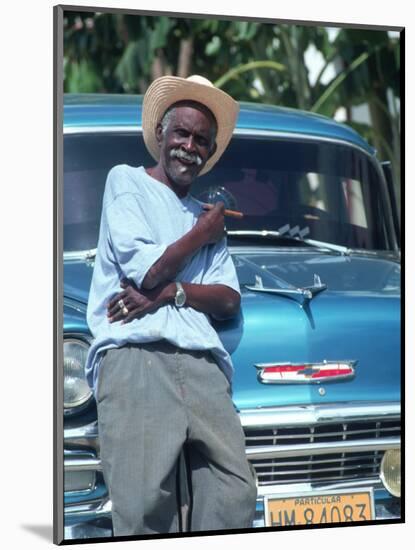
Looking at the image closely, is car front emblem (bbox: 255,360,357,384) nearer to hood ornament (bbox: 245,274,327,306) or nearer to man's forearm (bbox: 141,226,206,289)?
hood ornament (bbox: 245,274,327,306)

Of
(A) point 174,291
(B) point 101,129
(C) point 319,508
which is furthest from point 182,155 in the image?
(C) point 319,508

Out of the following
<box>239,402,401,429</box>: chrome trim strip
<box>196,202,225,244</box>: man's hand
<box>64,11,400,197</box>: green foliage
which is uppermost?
<box>64,11,400,197</box>: green foliage

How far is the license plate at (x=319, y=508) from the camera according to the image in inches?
256

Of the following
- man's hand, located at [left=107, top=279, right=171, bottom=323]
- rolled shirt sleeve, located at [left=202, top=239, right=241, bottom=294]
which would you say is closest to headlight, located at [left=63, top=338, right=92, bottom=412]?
man's hand, located at [left=107, top=279, right=171, bottom=323]

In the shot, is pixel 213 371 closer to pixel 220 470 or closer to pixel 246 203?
pixel 220 470

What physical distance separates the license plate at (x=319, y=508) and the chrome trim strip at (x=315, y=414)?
0.40 metres

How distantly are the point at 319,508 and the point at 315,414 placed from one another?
0.55 metres

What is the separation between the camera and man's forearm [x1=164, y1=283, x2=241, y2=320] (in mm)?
6262

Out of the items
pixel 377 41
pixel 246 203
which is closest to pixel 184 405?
pixel 246 203

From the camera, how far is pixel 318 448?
638cm

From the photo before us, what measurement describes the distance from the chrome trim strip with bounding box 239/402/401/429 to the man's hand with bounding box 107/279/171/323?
64 cm

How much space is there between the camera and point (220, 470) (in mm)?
6215

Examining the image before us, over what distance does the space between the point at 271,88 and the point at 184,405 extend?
1850 mm

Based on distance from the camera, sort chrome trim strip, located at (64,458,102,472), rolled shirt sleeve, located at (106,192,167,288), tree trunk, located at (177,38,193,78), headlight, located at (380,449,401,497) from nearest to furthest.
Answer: chrome trim strip, located at (64,458,102,472)
rolled shirt sleeve, located at (106,192,167,288)
headlight, located at (380,449,401,497)
tree trunk, located at (177,38,193,78)
